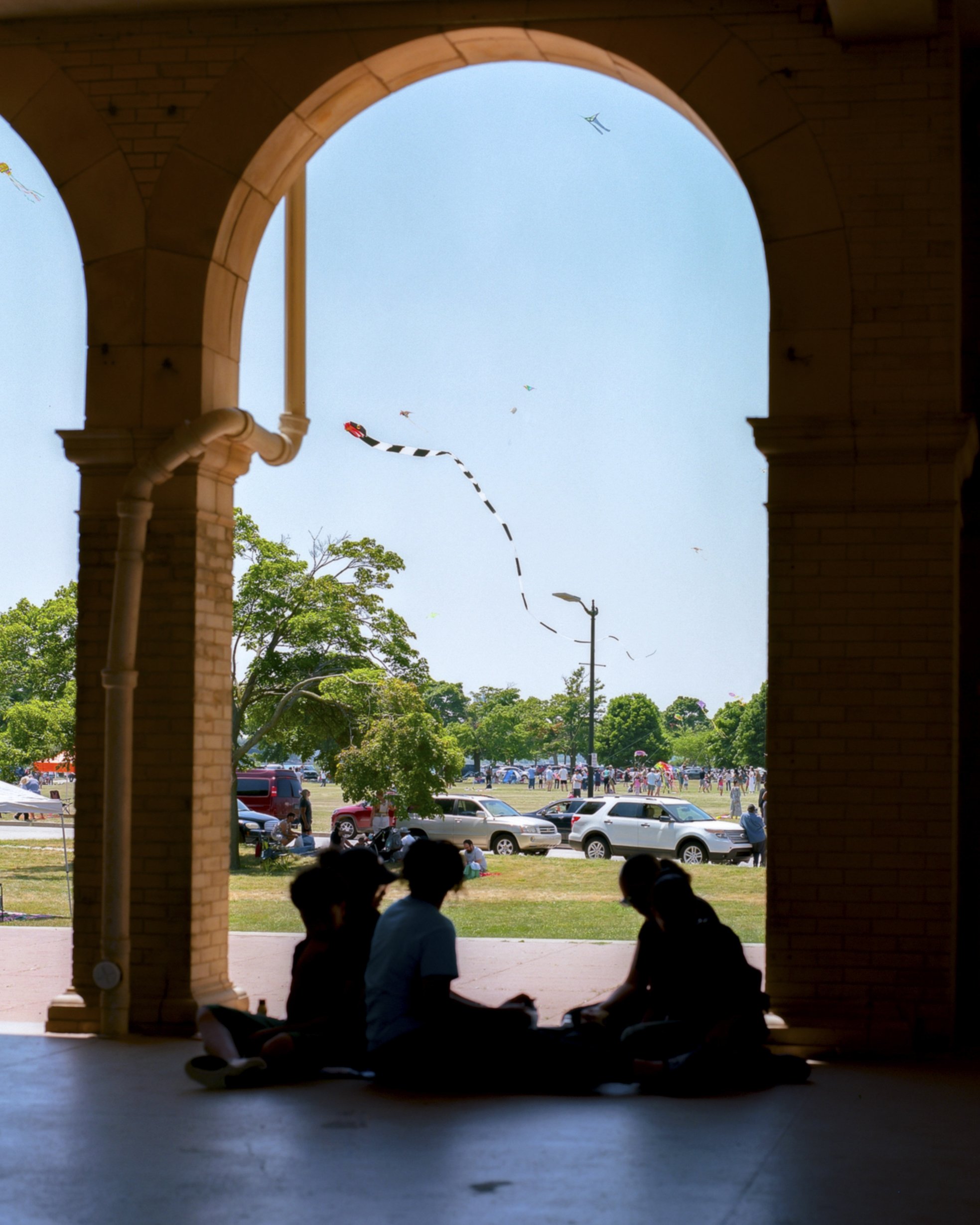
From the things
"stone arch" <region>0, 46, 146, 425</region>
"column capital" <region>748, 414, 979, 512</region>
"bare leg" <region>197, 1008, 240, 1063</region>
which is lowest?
"bare leg" <region>197, 1008, 240, 1063</region>

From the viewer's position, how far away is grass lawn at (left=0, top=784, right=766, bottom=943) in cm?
1673

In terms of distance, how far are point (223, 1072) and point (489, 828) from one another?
24.2 metres

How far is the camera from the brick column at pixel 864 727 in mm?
7172

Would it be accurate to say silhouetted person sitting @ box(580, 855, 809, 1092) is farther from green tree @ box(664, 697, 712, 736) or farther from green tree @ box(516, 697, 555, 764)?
green tree @ box(664, 697, 712, 736)

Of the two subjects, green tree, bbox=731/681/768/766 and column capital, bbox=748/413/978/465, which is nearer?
column capital, bbox=748/413/978/465

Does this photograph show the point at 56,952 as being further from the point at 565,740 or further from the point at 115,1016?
the point at 565,740

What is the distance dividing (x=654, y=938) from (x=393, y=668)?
69.4 feet

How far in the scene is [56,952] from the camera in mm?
12266

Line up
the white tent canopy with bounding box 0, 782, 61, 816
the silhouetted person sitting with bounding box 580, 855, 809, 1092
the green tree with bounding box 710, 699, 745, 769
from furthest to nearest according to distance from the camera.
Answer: the green tree with bounding box 710, 699, 745, 769
the white tent canopy with bounding box 0, 782, 61, 816
the silhouetted person sitting with bounding box 580, 855, 809, 1092

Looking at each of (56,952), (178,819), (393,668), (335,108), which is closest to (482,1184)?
(178,819)

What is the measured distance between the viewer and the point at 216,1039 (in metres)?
6.34

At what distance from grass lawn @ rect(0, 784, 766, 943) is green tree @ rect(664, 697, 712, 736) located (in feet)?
282

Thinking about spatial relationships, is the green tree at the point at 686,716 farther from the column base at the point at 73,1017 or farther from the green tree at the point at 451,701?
the column base at the point at 73,1017

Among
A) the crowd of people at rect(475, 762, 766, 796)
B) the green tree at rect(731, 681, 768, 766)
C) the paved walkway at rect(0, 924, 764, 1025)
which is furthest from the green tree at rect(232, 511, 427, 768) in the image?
the green tree at rect(731, 681, 768, 766)
